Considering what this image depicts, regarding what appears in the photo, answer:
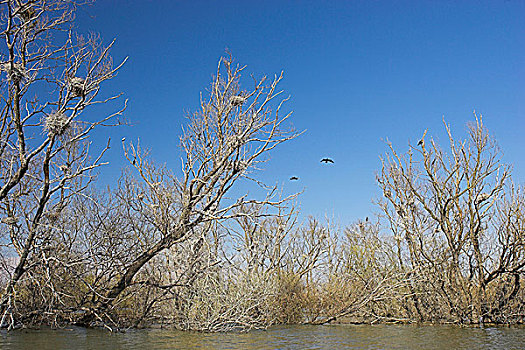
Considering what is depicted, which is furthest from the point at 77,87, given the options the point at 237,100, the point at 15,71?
the point at 237,100

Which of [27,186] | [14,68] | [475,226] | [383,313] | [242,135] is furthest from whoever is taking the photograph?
[383,313]

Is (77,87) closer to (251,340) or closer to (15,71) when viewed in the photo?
(15,71)

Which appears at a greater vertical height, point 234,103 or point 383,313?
point 234,103

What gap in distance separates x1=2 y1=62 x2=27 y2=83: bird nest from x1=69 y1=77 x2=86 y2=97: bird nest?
86 cm

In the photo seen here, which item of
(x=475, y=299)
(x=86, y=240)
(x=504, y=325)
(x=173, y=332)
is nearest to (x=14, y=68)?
(x=86, y=240)

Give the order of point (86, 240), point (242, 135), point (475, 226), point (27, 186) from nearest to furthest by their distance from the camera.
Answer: point (242, 135), point (27, 186), point (86, 240), point (475, 226)

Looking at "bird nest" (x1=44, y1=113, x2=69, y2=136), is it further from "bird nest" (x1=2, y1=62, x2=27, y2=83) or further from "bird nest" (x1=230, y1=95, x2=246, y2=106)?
"bird nest" (x1=230, y1=95, x2=246, y2=106)

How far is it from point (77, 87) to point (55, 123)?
94 centimetres

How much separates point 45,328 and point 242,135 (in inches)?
279

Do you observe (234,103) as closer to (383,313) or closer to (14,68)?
(14,68)

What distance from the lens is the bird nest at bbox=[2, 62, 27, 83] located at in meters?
8.73

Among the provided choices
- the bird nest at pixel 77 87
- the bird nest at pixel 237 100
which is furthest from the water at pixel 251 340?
the bird nest at pixel 237 100

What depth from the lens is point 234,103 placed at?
11.5 metres

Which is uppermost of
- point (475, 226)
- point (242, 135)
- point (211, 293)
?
point (242, 135)
